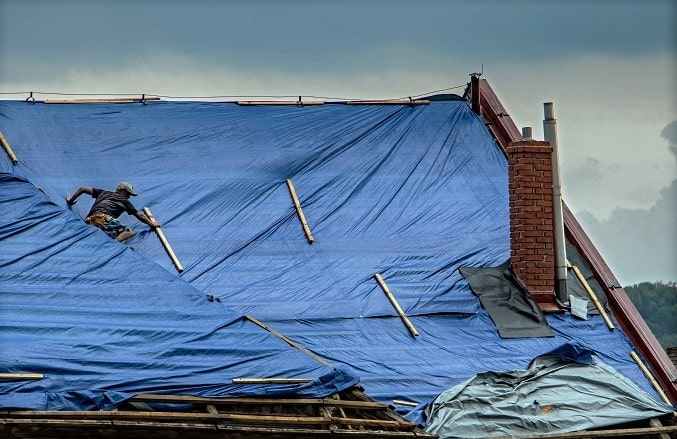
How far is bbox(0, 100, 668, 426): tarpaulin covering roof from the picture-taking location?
1534cm

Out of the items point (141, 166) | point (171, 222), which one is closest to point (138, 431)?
point (171, 222)

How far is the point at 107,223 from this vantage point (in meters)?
18.2

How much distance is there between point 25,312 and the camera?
51.5ft

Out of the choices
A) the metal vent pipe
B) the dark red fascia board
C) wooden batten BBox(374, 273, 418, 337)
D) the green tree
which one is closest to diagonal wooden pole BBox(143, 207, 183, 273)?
wooden batten BBox(374, 273, 418, 337)

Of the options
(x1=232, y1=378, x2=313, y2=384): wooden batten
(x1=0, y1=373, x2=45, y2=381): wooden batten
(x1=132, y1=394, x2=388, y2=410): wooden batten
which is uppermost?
(x1=232, y1=378, x2=313, y2=384): wooden batten

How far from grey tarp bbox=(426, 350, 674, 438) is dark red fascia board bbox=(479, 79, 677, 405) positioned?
1.09 meters

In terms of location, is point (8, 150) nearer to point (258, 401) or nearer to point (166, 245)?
point (166, 245)

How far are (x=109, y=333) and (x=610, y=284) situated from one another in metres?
7.22

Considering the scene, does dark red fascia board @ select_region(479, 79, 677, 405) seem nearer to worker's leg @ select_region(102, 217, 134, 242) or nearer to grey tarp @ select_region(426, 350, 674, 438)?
grey tarp @ select_region(426, 350, 674, 438)

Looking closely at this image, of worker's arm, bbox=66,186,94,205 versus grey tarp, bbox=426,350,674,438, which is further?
worker's arm, bbox=66,186,94,205

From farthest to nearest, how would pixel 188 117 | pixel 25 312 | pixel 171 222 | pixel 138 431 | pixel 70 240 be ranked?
pixel 188 117, pixel 171 222, pixel 70 240, pixel 25 312, pixel 138 431

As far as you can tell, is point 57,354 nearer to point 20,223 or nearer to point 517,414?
point 20,223

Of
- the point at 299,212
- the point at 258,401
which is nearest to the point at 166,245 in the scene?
the point at 299,212

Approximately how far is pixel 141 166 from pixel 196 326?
4772 millimetres
